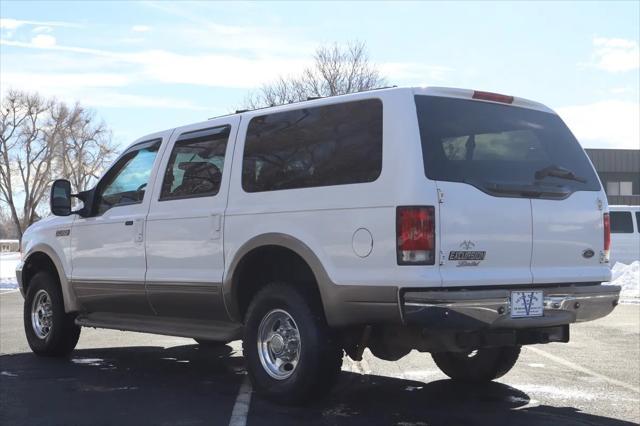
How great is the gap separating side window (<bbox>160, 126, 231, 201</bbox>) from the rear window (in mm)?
1907

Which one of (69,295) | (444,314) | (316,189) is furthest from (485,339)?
(69,295)

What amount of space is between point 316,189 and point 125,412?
2084 millimetres

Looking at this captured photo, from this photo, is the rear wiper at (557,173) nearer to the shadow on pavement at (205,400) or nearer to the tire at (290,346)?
the shadow on pavement at (205,400)

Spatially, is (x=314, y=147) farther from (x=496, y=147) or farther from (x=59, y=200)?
(x=59, y=200)

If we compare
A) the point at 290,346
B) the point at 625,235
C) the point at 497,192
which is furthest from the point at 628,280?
the point at 290,346

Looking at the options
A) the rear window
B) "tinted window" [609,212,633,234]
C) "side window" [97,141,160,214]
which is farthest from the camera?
"tinted window" [609,212,633,234]

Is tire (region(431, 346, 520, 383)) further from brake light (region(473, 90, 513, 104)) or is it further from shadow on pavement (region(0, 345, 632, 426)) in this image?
brake light (region(473, 90, 513, 104))

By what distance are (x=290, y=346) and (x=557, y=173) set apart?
7.48 ft

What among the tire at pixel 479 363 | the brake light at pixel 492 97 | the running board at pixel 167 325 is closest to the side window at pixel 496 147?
the brake light at pixel 492 97

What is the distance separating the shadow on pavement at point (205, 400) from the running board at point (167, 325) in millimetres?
442

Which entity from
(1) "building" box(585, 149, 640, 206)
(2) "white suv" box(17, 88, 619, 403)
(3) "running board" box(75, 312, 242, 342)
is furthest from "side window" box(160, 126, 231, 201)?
(1) "building" box(585, 149, 640, 206)

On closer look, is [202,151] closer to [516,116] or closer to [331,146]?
[331,146]

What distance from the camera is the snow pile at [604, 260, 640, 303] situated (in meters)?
16.3

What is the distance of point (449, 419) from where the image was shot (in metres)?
5.29
